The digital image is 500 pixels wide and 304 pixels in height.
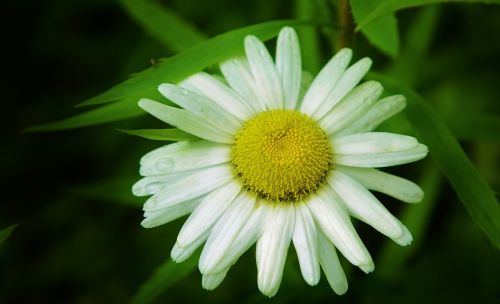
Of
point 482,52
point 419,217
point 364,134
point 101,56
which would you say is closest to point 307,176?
point 364,134

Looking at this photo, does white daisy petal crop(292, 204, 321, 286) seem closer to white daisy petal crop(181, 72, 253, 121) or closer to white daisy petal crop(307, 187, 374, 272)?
white daisy petal crop(307, 187, 374, 272)

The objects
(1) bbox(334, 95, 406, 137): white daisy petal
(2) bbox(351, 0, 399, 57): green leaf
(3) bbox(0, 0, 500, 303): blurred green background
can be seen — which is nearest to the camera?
(1) bbox(334, 95, 406, 137): white daisy petal

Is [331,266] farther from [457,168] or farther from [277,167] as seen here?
[457,168]

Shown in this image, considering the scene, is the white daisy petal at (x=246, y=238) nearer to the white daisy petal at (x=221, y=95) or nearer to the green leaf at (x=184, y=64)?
the white daisy petal at (x=221, y=95)

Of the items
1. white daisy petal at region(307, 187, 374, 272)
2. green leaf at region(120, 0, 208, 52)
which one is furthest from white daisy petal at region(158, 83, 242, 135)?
green leaf at region(120, 0, 208, 52)

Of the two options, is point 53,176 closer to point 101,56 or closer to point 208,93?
point 101,56
